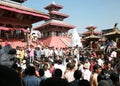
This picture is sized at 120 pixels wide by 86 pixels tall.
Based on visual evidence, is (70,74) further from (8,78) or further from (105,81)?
(8,78)

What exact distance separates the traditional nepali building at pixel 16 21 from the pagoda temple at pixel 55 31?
50.5 ft

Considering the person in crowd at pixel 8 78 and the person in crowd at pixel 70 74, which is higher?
the person in crowd at pixel 8 78

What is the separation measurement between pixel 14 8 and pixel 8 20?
159 centimetres

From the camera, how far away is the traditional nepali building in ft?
69.8

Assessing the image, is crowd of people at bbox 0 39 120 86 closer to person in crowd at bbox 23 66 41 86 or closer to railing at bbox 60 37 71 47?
person in crowd at bbox 23 66 41 86

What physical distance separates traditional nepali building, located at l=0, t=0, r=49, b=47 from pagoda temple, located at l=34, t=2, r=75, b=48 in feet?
50.5

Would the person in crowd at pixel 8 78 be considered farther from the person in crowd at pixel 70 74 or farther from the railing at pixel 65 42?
the railing at pixel 65 42

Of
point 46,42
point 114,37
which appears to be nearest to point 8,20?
point 114,37

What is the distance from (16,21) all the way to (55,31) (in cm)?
1939

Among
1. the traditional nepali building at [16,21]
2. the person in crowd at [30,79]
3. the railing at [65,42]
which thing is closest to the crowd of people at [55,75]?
the person in crowd at [30,79]

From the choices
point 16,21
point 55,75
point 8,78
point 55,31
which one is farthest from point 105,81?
point 55,31

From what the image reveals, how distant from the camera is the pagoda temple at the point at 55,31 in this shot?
3992 cm

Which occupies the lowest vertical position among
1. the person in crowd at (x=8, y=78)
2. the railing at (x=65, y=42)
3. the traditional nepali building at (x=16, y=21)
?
the railing at (x=65, y=42)

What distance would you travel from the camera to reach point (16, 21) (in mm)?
23016
